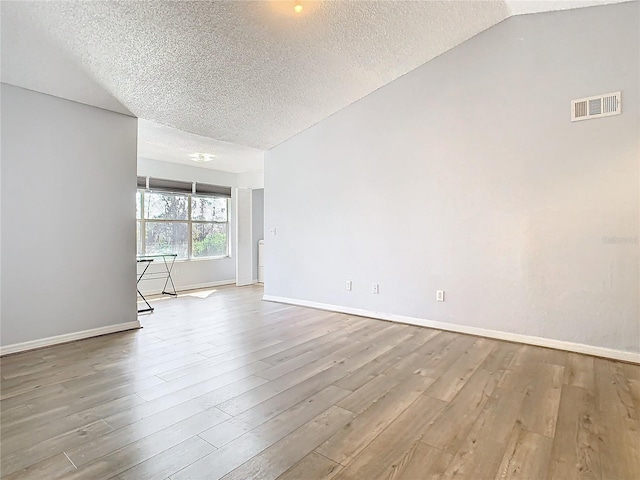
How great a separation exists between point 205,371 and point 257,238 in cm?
532

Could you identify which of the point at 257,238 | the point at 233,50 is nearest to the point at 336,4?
the point at 233,50

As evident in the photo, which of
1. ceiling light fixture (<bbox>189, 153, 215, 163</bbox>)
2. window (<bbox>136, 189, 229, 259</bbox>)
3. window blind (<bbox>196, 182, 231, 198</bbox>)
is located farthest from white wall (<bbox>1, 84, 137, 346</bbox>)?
window blind (<bbox>196, 182, 231, 198</bbox>)

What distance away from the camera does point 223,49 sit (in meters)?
3.25

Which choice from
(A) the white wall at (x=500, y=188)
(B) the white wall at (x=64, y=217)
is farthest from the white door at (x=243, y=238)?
(B) the white wall at (x=64, y=217)

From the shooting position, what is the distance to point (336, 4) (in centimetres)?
300

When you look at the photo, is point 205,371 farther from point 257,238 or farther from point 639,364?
point 257,238

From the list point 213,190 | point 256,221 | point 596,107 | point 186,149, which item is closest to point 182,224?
point 213,190

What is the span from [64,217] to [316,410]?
129 inches

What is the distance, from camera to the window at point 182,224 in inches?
256

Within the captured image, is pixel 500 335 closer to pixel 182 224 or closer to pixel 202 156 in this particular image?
pixel 202 156

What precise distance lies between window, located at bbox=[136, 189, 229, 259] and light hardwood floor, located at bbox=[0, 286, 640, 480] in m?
3.33

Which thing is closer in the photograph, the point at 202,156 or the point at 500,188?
the point at 500,188

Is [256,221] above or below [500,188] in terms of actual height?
below

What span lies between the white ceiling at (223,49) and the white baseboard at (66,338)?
248 cm
